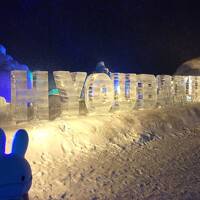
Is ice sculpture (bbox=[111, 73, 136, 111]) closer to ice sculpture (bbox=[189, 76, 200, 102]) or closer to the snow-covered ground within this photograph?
the snow-covered ground

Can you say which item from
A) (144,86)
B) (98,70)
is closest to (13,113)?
(144,86)

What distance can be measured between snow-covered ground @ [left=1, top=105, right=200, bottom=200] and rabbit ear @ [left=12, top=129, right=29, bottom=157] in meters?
2.18

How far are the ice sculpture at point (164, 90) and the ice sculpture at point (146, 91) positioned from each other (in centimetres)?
46

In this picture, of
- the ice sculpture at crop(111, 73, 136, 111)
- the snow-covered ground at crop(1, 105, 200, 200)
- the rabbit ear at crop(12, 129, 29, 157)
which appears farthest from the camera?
the ice sculpture at crop(111, 73, 136, 111)

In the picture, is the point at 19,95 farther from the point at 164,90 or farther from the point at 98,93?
the point at 164,90

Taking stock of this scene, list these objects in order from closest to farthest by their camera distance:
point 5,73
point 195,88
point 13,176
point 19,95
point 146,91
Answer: point 13,176 < point 19,95 < point 146,91 < point 5,73 < point 195,88

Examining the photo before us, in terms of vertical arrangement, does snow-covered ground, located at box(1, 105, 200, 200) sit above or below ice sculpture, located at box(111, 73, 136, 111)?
below

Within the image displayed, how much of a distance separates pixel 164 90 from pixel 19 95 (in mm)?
7555

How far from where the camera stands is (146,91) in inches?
575

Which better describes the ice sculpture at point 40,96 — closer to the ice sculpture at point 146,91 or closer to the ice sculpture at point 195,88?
the ice sculpture at point 146,91

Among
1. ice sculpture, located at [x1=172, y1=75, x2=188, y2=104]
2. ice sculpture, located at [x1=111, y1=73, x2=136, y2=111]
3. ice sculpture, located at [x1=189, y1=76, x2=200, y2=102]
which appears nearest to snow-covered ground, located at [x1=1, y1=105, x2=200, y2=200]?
ice sculpture, located at [x1=111, y1=73, x2=136, y2=111]

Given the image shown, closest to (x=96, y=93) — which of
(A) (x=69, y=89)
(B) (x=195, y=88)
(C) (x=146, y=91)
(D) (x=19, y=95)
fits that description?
(A) (x=69, y=89)

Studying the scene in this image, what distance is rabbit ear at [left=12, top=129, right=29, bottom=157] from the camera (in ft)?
15.4

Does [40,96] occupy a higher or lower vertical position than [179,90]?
lower
